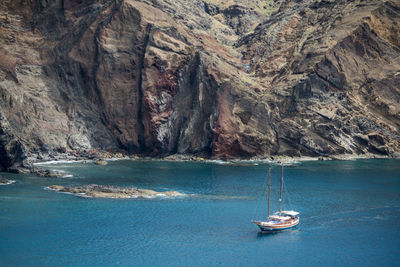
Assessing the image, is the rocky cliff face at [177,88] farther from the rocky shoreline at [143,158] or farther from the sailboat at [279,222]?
the sailboat at [279,222]

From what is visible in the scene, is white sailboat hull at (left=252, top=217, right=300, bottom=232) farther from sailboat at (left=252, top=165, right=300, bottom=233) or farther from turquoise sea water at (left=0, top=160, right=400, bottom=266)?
turquoise sea water at (left=0, top=160, right=400, bottom=266)

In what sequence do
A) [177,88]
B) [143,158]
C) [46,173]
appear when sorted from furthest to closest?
[177,88], [143,158], [46,173]

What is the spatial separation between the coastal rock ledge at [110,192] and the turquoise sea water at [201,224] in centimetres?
336

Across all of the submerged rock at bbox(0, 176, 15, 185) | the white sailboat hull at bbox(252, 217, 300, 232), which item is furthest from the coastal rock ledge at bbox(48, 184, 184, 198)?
the white sailboat hull at bbox(252, 217, 300, 232)

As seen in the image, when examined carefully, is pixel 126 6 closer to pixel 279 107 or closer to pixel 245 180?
pixel 279 107

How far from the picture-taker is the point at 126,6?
188 meters

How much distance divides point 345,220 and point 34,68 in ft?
434

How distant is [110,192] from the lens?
10225 cm

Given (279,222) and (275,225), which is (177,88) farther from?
(275,225)

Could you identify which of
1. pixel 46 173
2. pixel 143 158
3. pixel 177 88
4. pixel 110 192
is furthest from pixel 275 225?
pixel 177 88

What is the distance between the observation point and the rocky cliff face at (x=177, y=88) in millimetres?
165625

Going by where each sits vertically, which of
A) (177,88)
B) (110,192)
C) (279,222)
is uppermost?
(177,88)

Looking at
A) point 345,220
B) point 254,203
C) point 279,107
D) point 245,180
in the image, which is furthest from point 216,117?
point 345,220

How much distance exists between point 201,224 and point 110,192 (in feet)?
95.4
